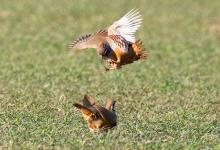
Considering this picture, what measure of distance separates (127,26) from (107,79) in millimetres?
3367

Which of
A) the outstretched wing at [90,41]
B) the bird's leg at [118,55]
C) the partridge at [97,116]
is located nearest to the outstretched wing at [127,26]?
the outstretched wing at [90,41]

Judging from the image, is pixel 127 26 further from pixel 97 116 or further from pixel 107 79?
pixel 107 79

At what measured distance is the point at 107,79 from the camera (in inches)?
410

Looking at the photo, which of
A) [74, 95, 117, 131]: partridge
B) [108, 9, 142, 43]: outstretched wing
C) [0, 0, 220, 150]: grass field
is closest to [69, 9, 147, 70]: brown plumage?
[108, 9, 142, 43]: outstretched wing

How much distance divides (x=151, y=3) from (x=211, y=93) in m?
9.96

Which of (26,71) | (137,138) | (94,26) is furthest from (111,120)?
(94,26)

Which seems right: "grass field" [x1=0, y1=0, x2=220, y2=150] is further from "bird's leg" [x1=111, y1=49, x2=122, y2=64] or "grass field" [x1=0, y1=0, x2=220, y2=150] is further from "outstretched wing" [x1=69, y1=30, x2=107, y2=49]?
"outstretched wing" [x1=69, y1=30, x2=107, y2=49]

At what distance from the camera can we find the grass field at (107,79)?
22.2 ft

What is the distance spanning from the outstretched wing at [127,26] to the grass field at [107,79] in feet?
2.70

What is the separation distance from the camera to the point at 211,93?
9.52m

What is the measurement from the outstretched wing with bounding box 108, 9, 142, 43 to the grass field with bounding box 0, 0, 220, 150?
2.70 ft

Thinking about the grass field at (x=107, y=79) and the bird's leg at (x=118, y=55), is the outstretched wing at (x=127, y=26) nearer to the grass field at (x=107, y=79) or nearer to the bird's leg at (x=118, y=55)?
the bird's leg at (x=118, y=55)

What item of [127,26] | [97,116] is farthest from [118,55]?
[97,116]

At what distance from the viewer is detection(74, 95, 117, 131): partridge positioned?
6.48 meters
